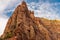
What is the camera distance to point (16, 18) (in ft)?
482

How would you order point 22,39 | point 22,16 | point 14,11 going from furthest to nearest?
point 14,11 < point 22,16 < point 22,39

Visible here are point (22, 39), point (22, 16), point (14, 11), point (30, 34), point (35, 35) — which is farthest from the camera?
point (14, 11)

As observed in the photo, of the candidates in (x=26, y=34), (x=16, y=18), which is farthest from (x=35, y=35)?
(x=16, y=18)

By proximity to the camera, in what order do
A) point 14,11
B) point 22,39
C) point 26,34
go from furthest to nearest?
point 14,11, point 26,34, point 22,39

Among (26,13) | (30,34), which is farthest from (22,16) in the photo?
(30,34)

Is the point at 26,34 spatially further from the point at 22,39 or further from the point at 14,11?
the point at 14,11

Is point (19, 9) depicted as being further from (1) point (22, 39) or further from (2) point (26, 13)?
(1) point (22, 39)

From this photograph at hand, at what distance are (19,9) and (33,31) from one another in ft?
84.5

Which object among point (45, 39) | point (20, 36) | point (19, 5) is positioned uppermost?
point (19, 5)

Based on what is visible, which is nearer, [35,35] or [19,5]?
[35,35]

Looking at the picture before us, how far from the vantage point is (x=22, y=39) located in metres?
96.2

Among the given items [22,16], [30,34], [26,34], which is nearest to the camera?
[26,34]

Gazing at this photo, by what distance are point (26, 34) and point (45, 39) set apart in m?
38.2

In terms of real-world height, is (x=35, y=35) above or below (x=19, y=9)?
below
